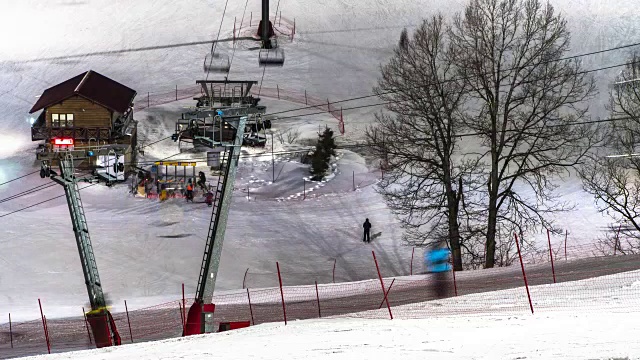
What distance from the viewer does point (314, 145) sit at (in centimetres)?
5675

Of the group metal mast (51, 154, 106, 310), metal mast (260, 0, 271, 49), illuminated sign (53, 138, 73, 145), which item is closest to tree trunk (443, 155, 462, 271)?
illuminated sign (53, 138, 73, 145)

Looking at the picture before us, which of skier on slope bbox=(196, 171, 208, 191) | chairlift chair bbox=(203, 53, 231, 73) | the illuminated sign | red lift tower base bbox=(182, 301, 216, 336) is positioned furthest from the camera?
chairlift chair bbox=(203, 53, 231, 73)

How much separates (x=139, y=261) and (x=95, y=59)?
3050 centimetres

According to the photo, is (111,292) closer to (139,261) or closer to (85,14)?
(139,261)

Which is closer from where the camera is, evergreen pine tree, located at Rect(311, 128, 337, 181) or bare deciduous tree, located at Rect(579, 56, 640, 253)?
bare deciduous tree, located at Rect(579, 56, 640, 253)

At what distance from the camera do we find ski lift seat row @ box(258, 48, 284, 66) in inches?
2657

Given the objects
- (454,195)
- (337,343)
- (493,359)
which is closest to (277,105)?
(454,195)

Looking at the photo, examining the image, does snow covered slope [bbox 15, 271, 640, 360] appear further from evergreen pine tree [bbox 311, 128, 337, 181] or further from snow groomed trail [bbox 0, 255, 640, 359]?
evergreen pine tree [bbox 311, 128, 337, 181]

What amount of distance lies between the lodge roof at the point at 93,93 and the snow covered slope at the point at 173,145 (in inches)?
104

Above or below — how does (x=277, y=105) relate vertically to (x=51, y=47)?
below

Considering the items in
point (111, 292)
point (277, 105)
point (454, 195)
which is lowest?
point (111, 292)

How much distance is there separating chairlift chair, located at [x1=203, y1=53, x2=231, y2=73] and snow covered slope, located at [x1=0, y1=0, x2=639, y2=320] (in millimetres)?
1050

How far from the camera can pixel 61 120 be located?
176ft

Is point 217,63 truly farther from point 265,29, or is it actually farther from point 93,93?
point 93,93
